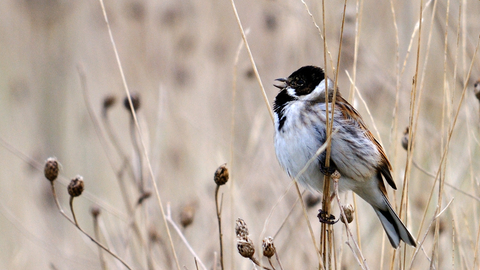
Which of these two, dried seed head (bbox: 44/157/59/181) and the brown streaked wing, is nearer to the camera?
dried seed head (bbox: 44/157/59/181)

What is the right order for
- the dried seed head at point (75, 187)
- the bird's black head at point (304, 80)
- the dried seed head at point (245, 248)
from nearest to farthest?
1. the dried seed head at point (245, 248)
2. the dried seed head at point (75, 187)
3. the bird's black head at point (304, 80)

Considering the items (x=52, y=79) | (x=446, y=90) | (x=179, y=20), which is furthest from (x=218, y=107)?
(x=446, y=90)

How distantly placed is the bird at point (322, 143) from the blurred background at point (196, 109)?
0.65m

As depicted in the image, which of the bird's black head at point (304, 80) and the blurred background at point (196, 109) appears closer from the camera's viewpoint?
the bird's black head at point (304, 80)

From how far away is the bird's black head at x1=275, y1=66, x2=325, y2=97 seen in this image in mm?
2967

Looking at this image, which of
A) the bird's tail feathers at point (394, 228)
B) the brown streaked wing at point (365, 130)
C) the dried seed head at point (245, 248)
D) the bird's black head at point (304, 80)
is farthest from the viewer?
the bird's black head at point (304, 80)

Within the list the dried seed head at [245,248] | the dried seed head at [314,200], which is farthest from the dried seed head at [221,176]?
the dried seed head at [314,200]

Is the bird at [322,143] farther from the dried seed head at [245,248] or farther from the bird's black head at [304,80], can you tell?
the dried seed head at [245,248]

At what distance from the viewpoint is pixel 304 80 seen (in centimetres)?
299

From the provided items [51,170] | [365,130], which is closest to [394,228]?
[365,130]

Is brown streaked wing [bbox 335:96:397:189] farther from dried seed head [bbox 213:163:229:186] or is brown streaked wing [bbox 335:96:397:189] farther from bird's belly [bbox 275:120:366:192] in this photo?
dried seed head [bbox 213:163:229:186]

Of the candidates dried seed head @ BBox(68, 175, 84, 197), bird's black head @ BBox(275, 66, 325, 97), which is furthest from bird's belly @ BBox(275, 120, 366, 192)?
dried seed head @ BBox(68, 175, 84, 197)

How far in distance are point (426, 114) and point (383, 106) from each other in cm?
49

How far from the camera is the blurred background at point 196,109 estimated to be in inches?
150
